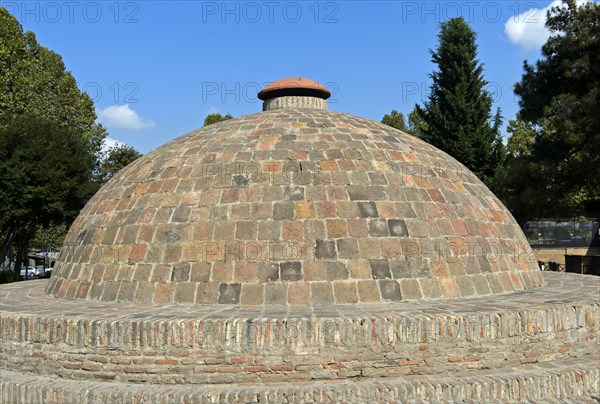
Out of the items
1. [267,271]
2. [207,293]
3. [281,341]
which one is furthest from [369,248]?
[207,293]

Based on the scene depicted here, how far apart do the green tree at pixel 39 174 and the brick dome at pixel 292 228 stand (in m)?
13.6

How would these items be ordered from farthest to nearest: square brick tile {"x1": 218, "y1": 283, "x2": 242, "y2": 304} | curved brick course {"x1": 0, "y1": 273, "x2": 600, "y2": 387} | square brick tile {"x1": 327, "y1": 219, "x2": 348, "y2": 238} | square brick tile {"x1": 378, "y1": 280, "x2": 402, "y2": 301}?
square brick tile {"x1": 327, "y1": 219, "x2": 348, "y2": 238} < square brick tile {"x1": 378, "y1": 280, "x2": 402, "y2": 301} < square brick tile {"x1": 218, "y1": 283, "x2": 242, "y2": 304} < curved brick course {"x1": 0, "y1": 273, "x2": 600, "y2": 387}

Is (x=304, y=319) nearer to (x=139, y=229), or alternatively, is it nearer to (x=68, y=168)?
(x=139, y=229)

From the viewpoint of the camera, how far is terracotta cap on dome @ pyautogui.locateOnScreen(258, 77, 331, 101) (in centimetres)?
1116

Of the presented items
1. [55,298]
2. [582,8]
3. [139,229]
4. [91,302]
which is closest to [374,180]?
[139,229]

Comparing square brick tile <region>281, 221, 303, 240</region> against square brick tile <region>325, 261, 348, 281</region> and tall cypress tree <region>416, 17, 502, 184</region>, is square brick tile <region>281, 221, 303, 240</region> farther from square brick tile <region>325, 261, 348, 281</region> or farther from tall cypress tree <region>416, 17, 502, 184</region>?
tall cypress tree <region>416, 17, 502, 184</region>

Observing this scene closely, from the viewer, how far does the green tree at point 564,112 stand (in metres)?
17.9

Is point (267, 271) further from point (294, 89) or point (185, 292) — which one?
point (294, 89)

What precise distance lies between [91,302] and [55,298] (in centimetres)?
112

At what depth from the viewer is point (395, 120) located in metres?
44.9

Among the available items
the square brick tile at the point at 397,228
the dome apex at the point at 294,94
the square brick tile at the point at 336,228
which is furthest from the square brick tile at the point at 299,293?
the dome apex at the point at 294,94

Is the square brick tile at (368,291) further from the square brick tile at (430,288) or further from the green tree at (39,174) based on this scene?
the green tree at (39,174)

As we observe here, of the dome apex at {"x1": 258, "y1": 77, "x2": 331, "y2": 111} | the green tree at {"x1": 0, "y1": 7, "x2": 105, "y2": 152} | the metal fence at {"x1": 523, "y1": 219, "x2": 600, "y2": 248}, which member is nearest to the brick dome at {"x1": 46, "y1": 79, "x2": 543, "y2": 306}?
the dome apex at {"x1": 258, "y1": 77, "x2": 331, "y2": 111}

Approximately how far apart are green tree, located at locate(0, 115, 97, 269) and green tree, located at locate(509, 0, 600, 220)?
1887cm
